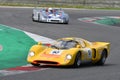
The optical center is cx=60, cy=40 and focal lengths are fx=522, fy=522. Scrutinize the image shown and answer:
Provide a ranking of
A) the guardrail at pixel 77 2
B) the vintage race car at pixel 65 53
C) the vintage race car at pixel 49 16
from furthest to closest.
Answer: the guardrail at pixel 77 2
the vintage race car at pixel 49 16
the vintage race car at pixel 65 53

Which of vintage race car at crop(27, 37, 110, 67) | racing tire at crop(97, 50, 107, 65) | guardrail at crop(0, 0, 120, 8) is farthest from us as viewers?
guardrail at crop(0, 0, 120, 8)

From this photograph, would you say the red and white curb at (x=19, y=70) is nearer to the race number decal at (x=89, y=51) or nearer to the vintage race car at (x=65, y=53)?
the vintage race car at (x=65, y=53)

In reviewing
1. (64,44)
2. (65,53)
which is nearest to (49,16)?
(64,44)

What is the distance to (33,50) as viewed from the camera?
49.7 feet

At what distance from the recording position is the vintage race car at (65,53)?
48.2ft

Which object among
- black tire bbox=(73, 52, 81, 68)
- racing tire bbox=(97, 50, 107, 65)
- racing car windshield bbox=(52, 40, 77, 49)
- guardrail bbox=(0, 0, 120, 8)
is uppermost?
racing car windshield bbox=(52, 40, 77, 49)

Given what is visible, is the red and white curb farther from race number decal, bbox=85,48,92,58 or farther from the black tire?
race number decal, bbox=85,48,92,58

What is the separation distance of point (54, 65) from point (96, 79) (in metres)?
3.00

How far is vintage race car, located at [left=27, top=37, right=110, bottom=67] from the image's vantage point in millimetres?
14688

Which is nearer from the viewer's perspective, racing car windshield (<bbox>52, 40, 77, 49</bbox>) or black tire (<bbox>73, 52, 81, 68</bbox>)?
black tire (<bbox>73, 52, 81, 68</bbox>)

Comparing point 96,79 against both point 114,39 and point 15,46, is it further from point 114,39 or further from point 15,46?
point 114,39

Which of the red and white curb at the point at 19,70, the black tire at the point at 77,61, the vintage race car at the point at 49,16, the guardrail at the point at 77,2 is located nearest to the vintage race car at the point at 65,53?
the black tire at the point at 77,61

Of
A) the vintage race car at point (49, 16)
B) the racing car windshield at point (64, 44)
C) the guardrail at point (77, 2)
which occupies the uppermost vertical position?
the racing car windshield at point (64, 44)

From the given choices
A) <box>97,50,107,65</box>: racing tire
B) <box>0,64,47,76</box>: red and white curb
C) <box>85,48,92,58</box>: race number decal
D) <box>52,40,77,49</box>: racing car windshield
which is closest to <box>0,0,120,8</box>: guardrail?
<box>97,50,107,65</box>: racing tire
